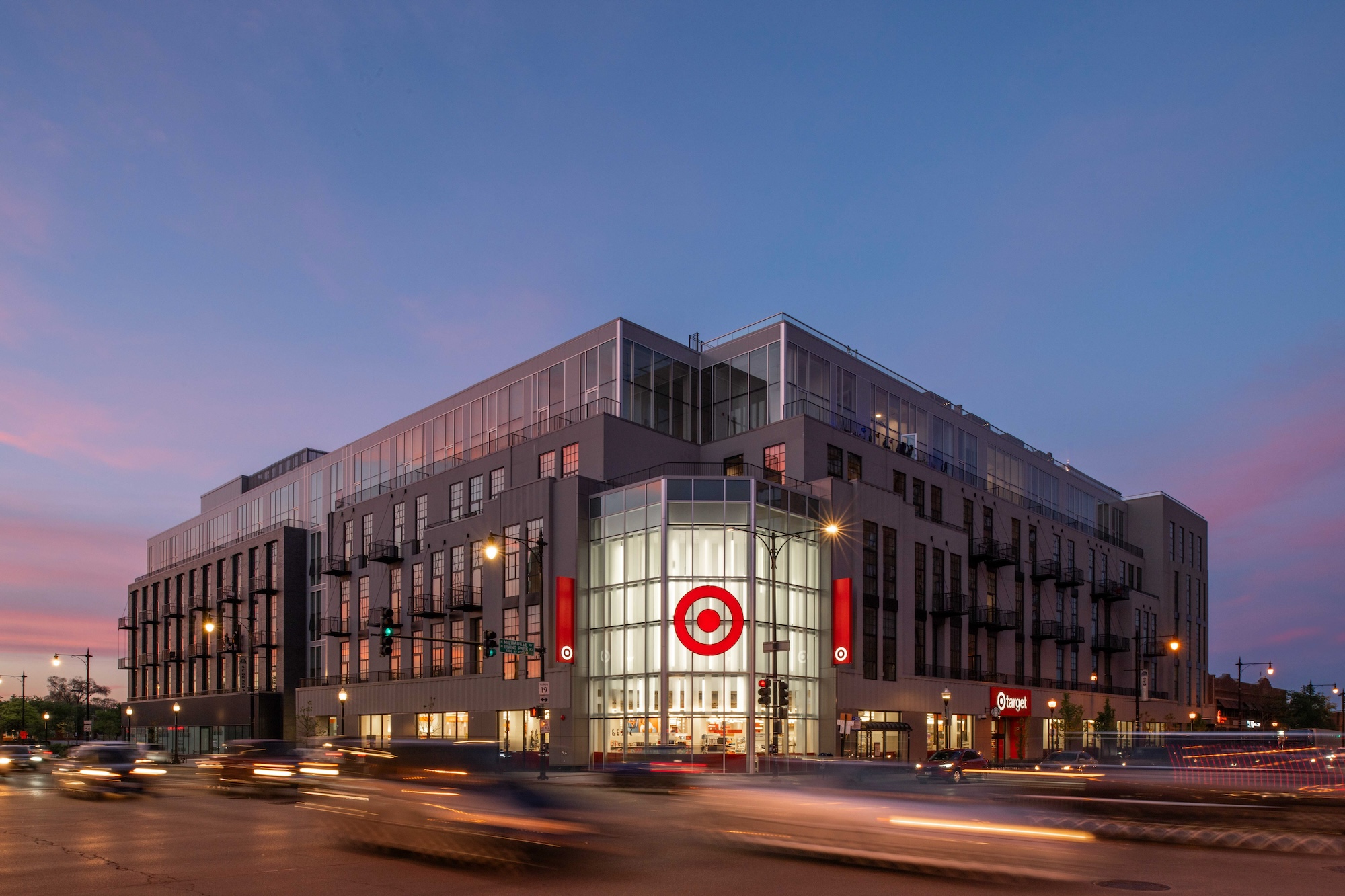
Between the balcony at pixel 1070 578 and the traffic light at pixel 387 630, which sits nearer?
the traffic light at pixel 387 630

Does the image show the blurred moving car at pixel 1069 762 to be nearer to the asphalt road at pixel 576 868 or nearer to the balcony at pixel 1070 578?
the asphalt road at pixel 576 868

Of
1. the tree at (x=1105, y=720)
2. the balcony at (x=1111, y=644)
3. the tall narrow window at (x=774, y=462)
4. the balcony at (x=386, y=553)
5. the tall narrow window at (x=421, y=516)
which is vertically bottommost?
the tree at (x=1105, y=720)

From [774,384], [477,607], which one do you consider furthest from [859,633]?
[477,607]

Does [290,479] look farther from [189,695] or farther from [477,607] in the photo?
[477,607]

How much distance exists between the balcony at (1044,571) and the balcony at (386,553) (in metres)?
44.8

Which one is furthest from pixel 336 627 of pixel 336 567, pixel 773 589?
pixel 773 589

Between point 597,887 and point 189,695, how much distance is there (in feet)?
312

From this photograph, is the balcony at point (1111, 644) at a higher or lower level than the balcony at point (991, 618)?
lower

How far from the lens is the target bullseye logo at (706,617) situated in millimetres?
51469

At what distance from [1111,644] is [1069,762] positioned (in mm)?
48143

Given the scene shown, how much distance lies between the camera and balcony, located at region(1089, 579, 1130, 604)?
8819cm

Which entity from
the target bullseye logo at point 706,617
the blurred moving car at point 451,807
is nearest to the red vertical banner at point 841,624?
the target bullseye logo at point 706,617

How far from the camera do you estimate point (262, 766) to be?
32.7m

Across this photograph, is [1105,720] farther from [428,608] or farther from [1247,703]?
[1247,703]
